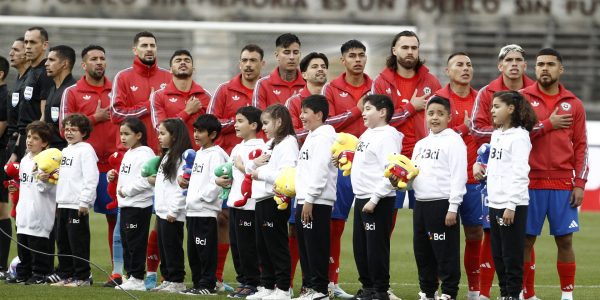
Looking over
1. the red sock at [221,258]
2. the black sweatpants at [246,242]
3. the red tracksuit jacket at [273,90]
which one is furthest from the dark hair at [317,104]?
the red sock at [221,258]

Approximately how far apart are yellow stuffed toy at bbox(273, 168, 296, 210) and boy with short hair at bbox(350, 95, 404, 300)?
0.50 m

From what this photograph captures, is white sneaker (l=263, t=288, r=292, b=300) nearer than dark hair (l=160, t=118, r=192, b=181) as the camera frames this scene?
Yes

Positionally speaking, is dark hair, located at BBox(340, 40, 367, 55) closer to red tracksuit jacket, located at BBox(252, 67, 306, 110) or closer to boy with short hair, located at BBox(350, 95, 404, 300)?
red tracksuit jacket, located at BBox(252, 67, 306, 110)

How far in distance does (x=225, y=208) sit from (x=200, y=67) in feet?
48.8

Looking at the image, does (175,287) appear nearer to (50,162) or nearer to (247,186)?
(247,186)

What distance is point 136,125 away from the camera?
11938 millimetres

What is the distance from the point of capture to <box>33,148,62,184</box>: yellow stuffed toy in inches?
476

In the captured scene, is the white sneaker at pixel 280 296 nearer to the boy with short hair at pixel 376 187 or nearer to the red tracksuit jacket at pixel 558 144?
the boy with short hair at pixel 376 187

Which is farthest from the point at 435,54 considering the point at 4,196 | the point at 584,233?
the point at 4,196

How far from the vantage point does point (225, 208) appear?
12.3 metres

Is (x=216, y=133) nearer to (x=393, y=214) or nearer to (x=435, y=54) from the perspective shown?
(x=393, y=214)

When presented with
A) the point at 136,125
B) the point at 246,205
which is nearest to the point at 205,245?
the point at 246,205

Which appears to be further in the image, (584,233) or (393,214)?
(584,233)

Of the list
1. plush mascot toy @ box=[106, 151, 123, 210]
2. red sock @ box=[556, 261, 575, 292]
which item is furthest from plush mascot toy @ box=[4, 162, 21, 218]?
red sock @ box=[556, 261, 575, 292]
